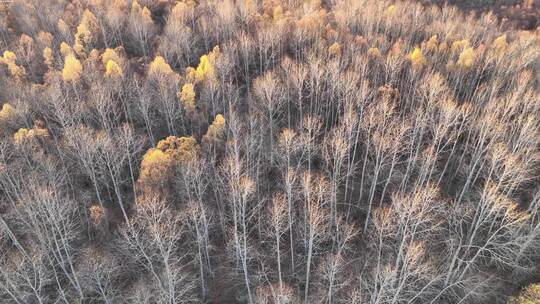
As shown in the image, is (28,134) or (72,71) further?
(72,71)

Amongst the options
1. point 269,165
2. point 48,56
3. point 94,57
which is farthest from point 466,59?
point 48,56

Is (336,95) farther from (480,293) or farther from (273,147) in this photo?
(480,293)

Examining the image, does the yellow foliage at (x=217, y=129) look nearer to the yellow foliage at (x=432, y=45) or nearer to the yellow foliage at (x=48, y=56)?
the yellow foliage at (x=48, y=56)

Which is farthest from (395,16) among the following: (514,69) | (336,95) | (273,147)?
(273,147)

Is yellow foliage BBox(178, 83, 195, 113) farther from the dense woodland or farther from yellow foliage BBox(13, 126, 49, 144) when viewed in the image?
yellow foliage BBox(13, 126, 49, 144)

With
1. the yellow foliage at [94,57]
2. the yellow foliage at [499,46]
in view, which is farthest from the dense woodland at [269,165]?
the yellow foliage at [499,46]

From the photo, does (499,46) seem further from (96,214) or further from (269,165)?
(96,214)
